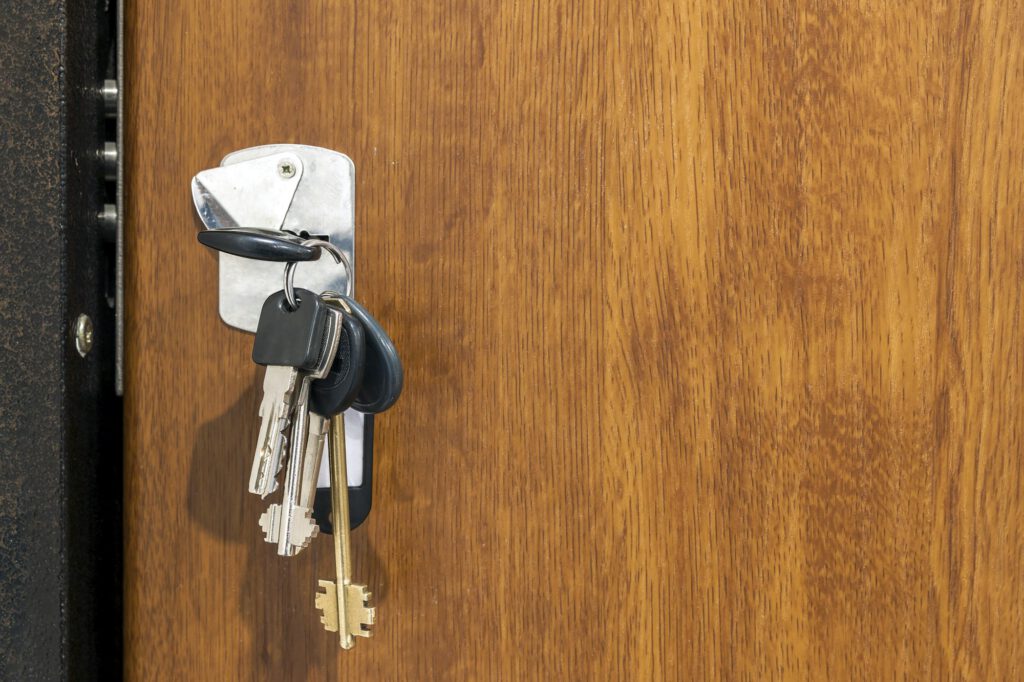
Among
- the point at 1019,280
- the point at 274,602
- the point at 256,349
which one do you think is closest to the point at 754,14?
the point at 1019,280

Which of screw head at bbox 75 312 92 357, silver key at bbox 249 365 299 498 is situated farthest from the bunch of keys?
screw head at bbox 75 312 92 357

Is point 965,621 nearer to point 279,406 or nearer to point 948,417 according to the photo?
point 948,417

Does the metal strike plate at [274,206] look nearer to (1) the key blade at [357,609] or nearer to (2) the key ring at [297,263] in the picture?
(2) the key ring at [297,263]

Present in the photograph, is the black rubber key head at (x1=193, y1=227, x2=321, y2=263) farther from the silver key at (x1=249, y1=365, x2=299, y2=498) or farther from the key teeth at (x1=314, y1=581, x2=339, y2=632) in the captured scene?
the key teeth at (x1=314, y1=581, x2=339, y2=632)

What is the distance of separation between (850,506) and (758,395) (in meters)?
0.07

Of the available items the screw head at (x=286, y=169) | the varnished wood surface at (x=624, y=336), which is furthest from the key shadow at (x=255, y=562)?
the screw head at (x=286, y=169)

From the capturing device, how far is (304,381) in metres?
0.33

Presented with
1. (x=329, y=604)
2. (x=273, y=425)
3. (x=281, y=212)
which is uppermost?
(x=281, y=212)

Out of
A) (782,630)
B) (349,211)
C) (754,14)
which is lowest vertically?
(782,630)

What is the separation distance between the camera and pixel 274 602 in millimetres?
396

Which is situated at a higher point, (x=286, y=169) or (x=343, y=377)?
(x=286, y=169)

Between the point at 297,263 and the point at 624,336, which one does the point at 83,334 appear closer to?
the point at 297,263

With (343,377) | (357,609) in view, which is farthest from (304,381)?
(357,609)

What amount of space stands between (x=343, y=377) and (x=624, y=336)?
149mm
